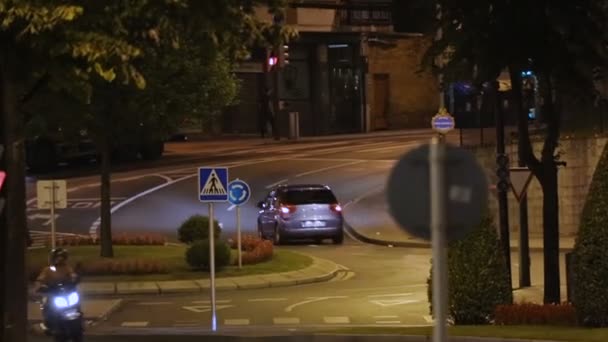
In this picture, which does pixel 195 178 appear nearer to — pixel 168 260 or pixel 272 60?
pixel 272 60

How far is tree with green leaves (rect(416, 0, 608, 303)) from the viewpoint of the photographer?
1653cm

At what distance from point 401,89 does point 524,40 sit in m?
49.7

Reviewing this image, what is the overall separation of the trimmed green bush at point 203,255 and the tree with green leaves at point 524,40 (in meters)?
9.84

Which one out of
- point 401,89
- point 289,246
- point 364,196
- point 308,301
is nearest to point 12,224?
point 308,301

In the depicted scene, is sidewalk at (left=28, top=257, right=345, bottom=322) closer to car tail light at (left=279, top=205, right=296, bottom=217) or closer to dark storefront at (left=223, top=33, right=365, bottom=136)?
car tail light at (left=279, top=205, right=296, bottom=217)

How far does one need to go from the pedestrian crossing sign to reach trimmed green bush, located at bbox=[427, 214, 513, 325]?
13.7 feet

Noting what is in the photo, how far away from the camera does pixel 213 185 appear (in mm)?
19328

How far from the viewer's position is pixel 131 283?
81.4 feet

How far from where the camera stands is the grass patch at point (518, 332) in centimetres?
1370

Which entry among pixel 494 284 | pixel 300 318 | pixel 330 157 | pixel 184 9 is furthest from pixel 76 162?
pixel 184 9

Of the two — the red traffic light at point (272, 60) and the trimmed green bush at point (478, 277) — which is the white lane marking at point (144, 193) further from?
the trimmed green bush at point (478, 277)

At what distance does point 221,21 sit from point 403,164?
238 inches

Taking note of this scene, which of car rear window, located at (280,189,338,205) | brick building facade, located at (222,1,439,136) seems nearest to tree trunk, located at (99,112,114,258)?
car rear window, located at (280,189,338,205)

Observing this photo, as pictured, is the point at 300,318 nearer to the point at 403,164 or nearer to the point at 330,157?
the point at 403,164
